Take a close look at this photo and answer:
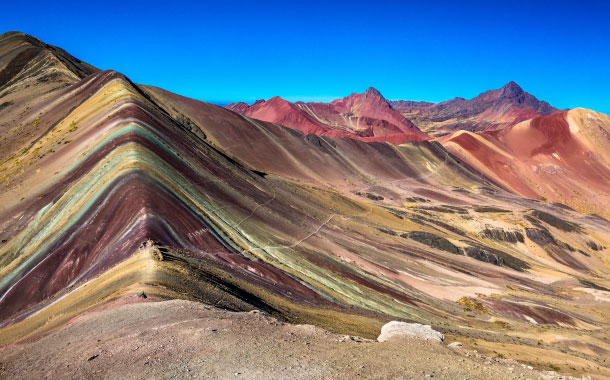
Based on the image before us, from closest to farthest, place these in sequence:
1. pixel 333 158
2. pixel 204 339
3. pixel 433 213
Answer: pixel 204 339 → pixel 433 213 → pixel 333 158

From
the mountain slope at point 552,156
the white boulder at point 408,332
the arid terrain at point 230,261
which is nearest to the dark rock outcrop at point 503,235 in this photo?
the arid terrain at point 230,261

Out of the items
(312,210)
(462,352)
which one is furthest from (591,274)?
(462,352)

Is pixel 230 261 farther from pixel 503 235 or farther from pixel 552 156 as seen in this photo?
pixel 552 156

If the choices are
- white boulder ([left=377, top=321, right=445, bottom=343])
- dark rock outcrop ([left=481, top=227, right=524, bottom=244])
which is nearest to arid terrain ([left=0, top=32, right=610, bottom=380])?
dark rock outcrop ([left=481, top=227, right=524, bottom=244])

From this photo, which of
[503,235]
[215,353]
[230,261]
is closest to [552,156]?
[503,235]

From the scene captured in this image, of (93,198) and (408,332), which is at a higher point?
(93,198)

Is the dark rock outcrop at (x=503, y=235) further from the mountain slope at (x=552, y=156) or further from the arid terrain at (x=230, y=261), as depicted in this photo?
the mountain slope at (x=552, y=156)

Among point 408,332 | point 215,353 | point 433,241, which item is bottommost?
point 215,353

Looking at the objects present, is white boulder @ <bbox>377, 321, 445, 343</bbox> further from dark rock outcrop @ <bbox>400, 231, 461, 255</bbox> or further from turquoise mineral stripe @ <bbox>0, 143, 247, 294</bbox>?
dark rock outcrop @ <bbox>400, 231, 461, 255</bbox>

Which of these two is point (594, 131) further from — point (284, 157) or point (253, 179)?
point (253, 179)
